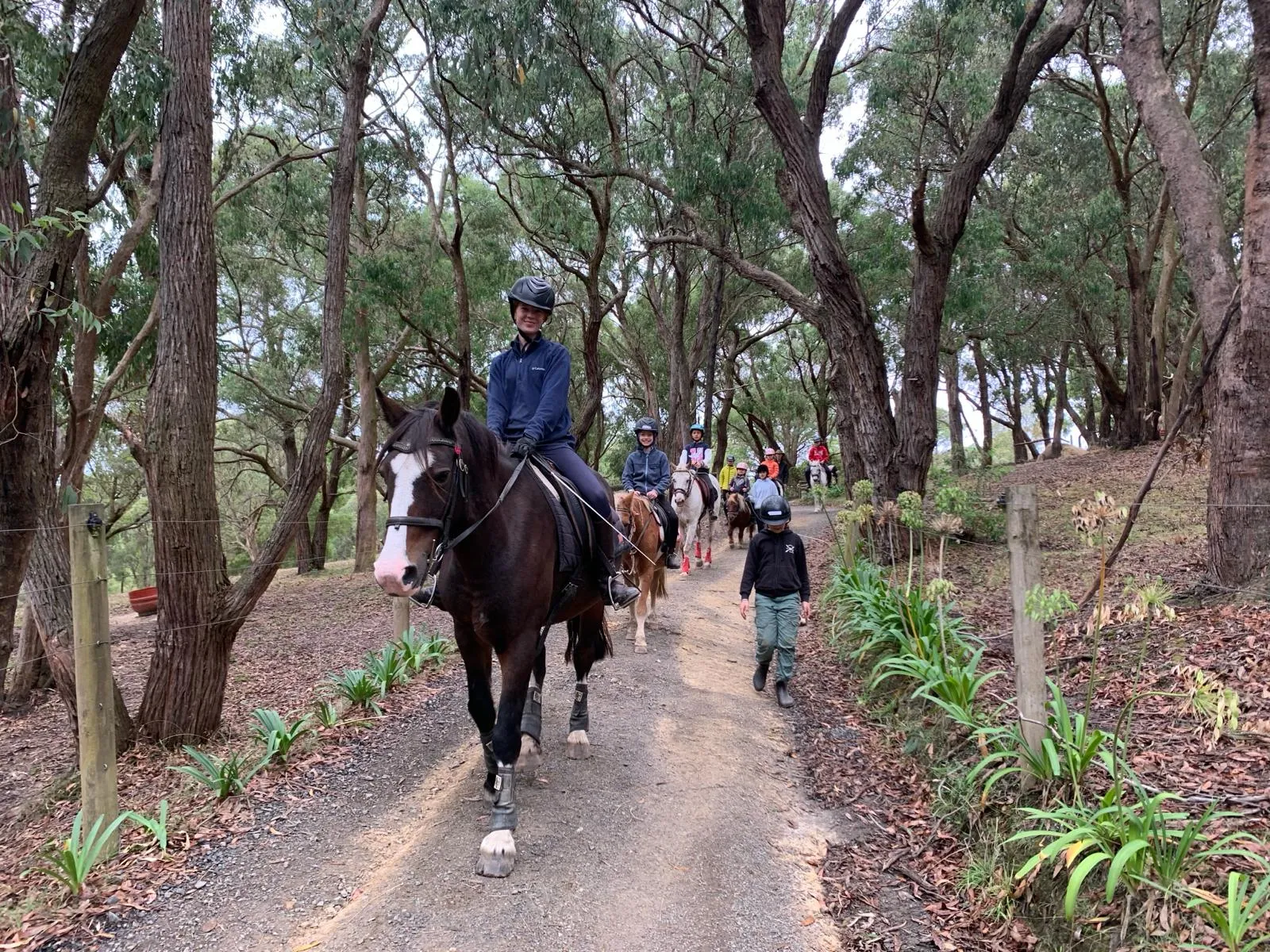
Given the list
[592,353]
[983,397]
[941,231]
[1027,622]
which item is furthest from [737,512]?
[983,397]

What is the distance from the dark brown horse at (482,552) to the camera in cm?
349

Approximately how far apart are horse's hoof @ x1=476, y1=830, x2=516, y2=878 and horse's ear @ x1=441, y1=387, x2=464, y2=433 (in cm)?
217

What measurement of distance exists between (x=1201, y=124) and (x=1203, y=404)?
52.3ft

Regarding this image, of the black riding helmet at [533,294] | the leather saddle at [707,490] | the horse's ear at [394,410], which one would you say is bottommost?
the leather saddle at [707,490]

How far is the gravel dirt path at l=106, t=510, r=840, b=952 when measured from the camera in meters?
3.44

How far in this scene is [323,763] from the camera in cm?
522

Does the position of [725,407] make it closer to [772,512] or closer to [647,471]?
[647,471]

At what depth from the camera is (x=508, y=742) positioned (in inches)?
158

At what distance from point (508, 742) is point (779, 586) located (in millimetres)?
3675

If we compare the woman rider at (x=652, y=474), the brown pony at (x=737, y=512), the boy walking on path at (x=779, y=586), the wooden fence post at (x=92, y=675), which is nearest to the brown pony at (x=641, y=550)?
the woman rider at (x=652, y=474)

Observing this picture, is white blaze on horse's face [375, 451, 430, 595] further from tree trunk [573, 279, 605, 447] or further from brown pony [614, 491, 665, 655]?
tree trunk [573, 279, 605, 447]

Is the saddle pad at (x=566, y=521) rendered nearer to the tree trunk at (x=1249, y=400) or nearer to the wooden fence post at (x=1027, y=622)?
the wooden fence post at (x=1027, y=622)

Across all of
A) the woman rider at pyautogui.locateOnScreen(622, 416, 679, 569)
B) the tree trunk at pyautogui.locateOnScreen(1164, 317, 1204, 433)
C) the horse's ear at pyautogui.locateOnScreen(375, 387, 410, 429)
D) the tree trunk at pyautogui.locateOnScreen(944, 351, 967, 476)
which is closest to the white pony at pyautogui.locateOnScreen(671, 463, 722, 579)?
the woman rider at pyautogui.locateOnScreen(622, 416, 679, 569)

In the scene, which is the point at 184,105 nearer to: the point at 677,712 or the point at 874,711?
the point at 677,712
